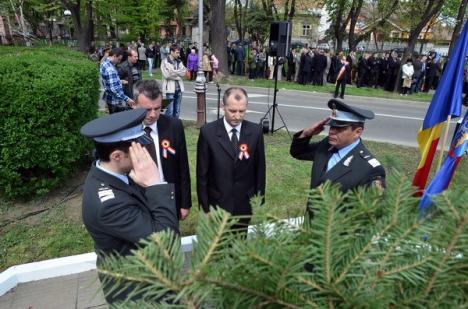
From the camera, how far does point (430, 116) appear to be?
3.69 meters

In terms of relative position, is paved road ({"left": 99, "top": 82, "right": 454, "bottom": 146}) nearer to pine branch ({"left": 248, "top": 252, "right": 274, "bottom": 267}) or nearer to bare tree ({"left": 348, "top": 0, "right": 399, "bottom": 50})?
pine branch ({"left": 248, "top": 252, "right": 274, "bottom": 267})

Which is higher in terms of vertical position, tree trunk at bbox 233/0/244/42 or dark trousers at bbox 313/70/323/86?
tree trunk at bbox 233/0/244/42

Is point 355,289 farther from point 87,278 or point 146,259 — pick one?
point 87,278

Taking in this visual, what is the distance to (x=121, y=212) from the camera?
1.77 m

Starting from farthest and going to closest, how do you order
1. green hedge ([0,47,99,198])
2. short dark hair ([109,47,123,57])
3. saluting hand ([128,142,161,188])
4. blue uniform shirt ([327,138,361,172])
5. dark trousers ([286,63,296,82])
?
dark trousers ([286,63,296,82])
short dark hair ([109,47,123,57])
green hedge ([0,47,99,198])
blue uniform shirt ([327,138,361,172])
saluting hand ([128,142,161,188])

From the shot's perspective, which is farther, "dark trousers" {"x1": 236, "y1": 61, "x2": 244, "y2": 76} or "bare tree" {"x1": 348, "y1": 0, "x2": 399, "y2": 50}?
"bare tree" {"x1": 348, "y1": 0, "x2": 399, "y2": 50}

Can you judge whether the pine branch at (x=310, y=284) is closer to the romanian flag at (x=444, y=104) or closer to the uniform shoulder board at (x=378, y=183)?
the uniform shoulder board at (x=378, y=183)

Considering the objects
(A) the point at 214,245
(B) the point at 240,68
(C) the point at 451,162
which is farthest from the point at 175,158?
(B) the point at 240,68

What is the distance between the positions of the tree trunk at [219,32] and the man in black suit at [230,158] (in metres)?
15.5

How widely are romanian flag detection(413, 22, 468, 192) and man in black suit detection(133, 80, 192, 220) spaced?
Answer: 221 cm

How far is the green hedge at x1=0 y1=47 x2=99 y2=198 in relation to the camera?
390 centimetres

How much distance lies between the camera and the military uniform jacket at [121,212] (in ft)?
5.69

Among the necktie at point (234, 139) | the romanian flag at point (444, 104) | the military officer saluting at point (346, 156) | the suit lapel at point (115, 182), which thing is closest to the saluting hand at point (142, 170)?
the suit lapel at point (115, 182)

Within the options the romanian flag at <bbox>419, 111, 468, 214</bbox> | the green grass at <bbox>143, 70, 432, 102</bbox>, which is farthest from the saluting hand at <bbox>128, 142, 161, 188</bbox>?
the green grass at <bbox>143, 70, 432, 102</bbox>
